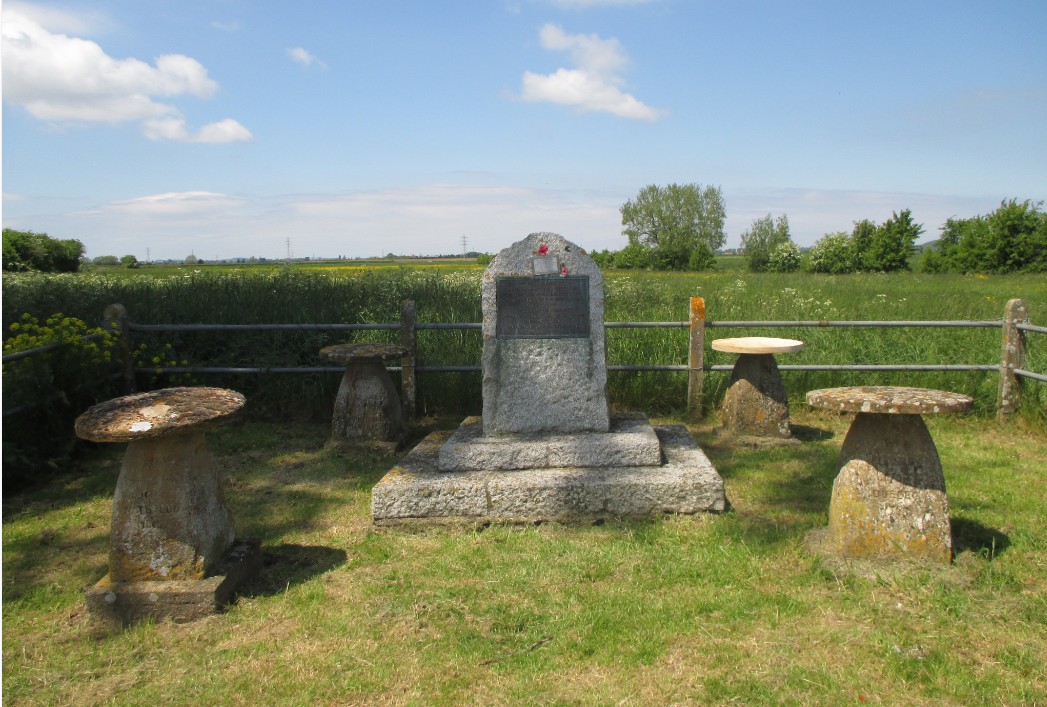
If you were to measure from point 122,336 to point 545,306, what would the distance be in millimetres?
5039

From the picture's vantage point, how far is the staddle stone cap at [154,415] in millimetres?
3377

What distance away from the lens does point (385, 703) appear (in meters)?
2.86

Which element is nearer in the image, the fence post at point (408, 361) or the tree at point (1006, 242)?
the fence post at point (408, 361)

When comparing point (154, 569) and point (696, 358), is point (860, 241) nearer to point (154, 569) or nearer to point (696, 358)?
point (696, 358)

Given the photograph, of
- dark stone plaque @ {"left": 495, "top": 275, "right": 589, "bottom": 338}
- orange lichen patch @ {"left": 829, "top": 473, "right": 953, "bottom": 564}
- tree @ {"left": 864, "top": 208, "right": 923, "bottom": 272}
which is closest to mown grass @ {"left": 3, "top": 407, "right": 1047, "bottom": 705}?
orange lichen patch @ {"left": 829, "top": 473, "right": 953, "bottom": 564}

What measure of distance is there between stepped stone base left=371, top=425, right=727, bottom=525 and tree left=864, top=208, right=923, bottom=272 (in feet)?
118

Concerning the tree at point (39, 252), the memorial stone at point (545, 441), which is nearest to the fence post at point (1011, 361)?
the memorial stone at point (545, 441)

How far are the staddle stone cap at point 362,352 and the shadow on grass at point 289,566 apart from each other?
251 centimetres

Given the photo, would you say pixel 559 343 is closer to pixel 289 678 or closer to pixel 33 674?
pixel 289 678

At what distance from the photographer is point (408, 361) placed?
780 cm

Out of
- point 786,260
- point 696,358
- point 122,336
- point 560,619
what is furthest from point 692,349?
point 786,260

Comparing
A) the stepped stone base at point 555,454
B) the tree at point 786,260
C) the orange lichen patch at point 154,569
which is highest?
the tree at point 786,260

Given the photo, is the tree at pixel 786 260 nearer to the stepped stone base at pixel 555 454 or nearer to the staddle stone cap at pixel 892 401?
the stepped stone base at pixel 555 454

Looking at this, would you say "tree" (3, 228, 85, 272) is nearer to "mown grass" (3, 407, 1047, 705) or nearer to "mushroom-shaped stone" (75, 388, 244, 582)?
"mown grass" (3, 407, 1047, 705)
